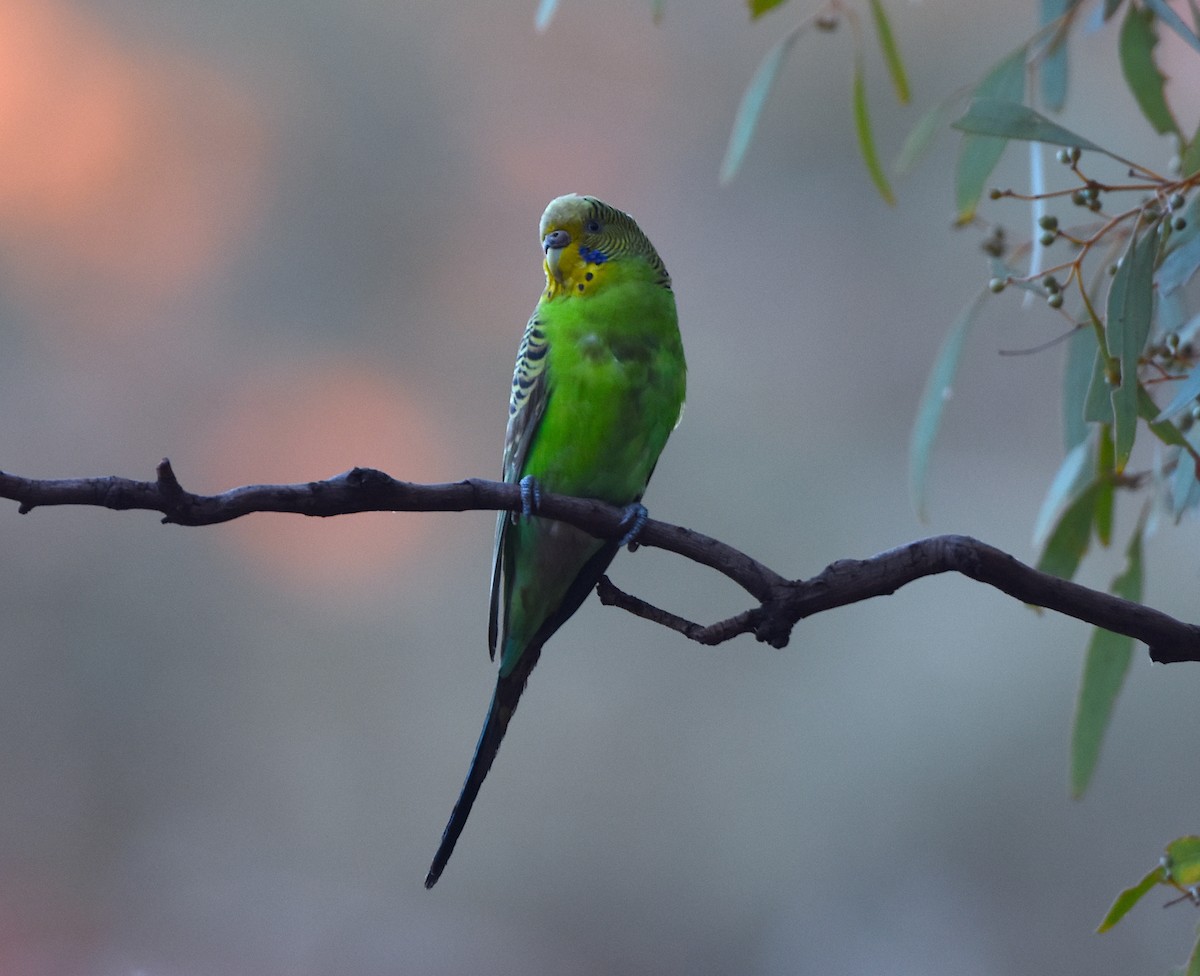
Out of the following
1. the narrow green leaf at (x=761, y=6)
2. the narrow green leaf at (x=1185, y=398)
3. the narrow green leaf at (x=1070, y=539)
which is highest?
the narrow green leaf at (x=761, y=6)

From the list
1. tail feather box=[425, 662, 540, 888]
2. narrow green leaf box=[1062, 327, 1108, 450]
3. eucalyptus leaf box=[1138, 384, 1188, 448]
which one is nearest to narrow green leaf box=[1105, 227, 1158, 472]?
eucalyptus leaf box=[1138, 384, 1188, 448]

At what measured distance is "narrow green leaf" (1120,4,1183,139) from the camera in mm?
1122

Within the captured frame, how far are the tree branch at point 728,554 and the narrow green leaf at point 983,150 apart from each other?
0.57m

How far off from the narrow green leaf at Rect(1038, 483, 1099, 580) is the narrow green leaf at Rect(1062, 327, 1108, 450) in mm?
99

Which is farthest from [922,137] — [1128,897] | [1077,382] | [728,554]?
[1128,897]

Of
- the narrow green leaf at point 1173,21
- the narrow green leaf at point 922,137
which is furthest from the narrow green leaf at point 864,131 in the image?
the narrow green leaf at point 1173,21

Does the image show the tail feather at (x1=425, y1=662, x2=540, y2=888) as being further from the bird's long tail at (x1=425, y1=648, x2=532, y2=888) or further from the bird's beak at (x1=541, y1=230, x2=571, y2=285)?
the bird's beak at (x1=541, y1=230, x2=571, y2=285)

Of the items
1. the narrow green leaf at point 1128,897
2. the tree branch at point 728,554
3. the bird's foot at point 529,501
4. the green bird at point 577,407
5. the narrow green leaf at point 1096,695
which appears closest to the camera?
the tree branch at point 728,554

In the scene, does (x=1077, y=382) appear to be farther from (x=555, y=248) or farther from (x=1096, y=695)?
(x=555, y=248)

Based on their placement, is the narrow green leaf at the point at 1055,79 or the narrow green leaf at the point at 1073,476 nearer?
the narrow green leaf at the point at 1073,476

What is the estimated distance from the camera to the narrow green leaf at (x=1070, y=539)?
41.9 inches

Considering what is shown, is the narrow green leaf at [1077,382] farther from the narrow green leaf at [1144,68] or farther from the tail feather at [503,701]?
the tail feather at [503,701]

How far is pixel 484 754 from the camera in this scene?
3.45 feet

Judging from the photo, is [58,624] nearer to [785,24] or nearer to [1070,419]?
[1070,419]
